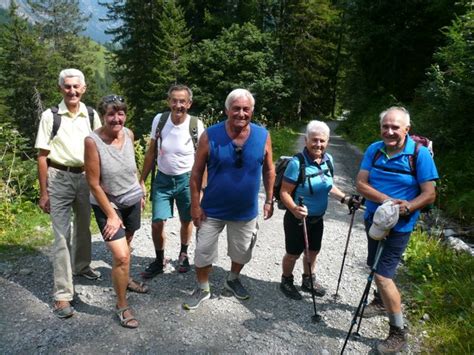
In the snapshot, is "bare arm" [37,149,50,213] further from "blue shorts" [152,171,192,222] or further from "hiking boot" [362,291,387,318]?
"hiking boot" [362,291,387,318]

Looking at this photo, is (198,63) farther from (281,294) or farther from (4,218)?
(281,294)

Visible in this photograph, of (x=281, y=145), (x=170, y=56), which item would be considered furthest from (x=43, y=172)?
(x=170, y=56)

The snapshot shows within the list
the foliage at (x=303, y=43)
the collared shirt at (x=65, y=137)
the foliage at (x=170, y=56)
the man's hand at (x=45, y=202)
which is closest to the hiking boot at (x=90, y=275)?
the man's hand at (x=45, y=202)

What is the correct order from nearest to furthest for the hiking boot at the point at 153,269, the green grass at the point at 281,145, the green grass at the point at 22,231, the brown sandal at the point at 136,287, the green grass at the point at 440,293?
the green grass at the point at 440,293
the brown sandal at the point at 136,287
the hiking boot at the point at 153,269
the green grass at the point at 22,231
the green grass at the point at 281,145

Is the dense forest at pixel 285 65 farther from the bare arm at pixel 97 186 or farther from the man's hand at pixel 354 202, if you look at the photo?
the man's hand at pixel 354 202

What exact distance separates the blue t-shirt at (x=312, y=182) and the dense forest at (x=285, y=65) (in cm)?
428

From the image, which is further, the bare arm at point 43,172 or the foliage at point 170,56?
the foliage at point 170,56

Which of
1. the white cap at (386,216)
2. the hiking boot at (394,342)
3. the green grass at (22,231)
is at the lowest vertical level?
the green grass at (22,231)

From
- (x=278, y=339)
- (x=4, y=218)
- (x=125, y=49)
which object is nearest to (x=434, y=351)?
(x=278, y=339)

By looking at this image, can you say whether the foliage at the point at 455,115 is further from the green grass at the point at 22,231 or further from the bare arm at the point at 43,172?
the green grass at the point at 22,231

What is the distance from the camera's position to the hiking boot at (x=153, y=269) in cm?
434

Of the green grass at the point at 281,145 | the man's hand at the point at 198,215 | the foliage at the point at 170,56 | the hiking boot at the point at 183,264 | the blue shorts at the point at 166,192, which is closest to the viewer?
the man's hand at the point at 198,215

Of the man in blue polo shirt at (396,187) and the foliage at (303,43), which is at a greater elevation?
the foliage at (303,43)

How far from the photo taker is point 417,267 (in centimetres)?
476
